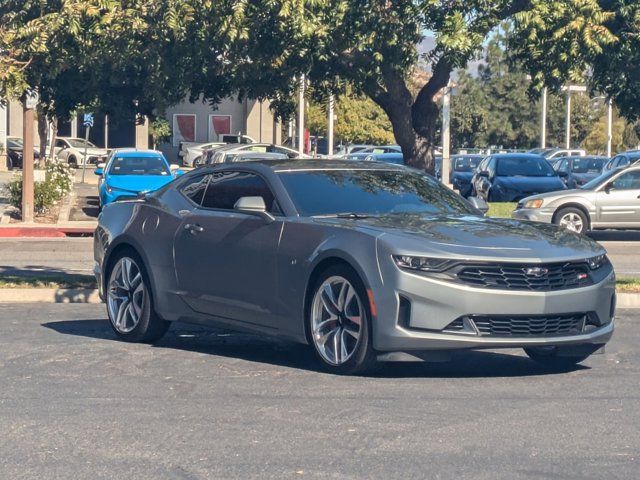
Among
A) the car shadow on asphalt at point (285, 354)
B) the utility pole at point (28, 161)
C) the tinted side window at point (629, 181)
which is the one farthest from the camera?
the utility pole at point (28, 161)

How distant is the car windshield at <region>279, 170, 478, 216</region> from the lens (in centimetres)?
880

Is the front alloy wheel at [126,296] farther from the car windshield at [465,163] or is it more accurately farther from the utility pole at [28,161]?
the car windshield at [465,163]

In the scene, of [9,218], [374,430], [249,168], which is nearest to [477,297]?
[374,430]

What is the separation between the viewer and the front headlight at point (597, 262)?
320 inches

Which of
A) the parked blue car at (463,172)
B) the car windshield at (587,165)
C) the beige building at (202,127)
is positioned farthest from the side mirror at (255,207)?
the beige building at (202,127)

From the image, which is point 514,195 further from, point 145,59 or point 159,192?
point 159,192

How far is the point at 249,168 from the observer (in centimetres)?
930

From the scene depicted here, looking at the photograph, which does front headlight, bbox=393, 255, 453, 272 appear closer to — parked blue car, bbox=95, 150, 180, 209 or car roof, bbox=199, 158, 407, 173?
car roof, bbox=199, 158, 407, 173

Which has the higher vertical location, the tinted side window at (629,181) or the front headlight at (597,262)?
the tinted side window at (629,181)

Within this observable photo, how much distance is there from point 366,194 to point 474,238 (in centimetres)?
130

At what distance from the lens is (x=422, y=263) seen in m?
7.70

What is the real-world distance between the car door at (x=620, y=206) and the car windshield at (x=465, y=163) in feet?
51.4

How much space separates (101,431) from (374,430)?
145 cm

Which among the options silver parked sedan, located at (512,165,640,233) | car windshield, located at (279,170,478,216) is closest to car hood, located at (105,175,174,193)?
silver parked sedan, located at (512,165,640,233)
